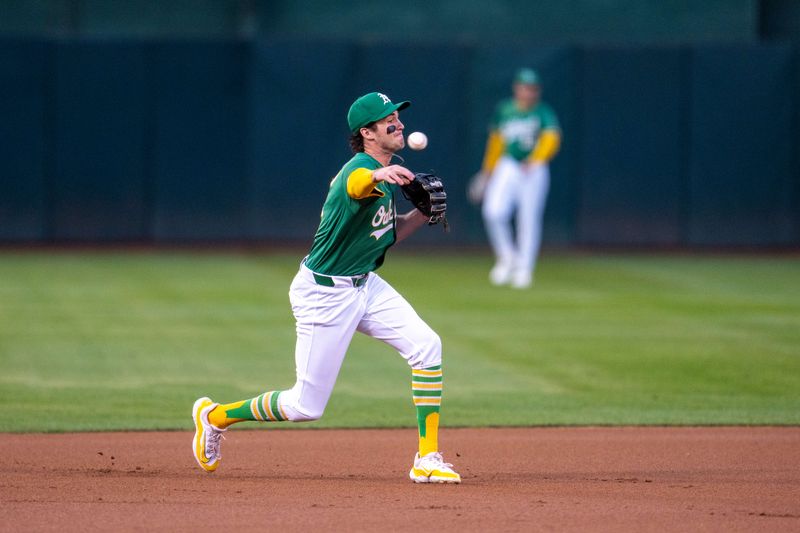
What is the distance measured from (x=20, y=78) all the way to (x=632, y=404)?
535 inches

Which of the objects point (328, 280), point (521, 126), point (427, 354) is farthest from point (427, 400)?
point (521, 126)

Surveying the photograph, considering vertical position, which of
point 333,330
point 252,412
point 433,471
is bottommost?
point 433,471

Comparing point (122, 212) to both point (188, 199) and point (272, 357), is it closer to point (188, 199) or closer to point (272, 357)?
point (188, 199)

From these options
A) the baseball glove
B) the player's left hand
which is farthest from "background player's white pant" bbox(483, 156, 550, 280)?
the player's left hand

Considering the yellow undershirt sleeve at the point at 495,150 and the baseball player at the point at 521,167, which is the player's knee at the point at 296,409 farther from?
the yellow undershirt sleeve at the point at 495,150

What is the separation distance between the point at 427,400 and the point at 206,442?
1210mm

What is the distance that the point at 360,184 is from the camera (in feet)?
20.1

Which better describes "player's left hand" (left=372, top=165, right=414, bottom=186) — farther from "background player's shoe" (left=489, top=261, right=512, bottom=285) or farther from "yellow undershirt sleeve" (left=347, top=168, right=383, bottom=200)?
"background player's shoe" (left=489, top=261, right=512, bottom=285)

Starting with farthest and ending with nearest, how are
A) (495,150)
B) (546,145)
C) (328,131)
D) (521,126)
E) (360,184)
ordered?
(328,131) < (495,150) < (521,126) < (546,145) < (360,184)

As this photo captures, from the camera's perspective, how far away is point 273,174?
20.5 m

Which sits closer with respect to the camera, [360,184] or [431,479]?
[360,184]

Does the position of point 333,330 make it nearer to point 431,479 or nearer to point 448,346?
point 431,479

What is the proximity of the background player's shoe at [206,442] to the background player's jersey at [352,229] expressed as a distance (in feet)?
3.39

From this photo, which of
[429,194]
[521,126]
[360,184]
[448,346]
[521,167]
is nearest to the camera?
[360,184]
